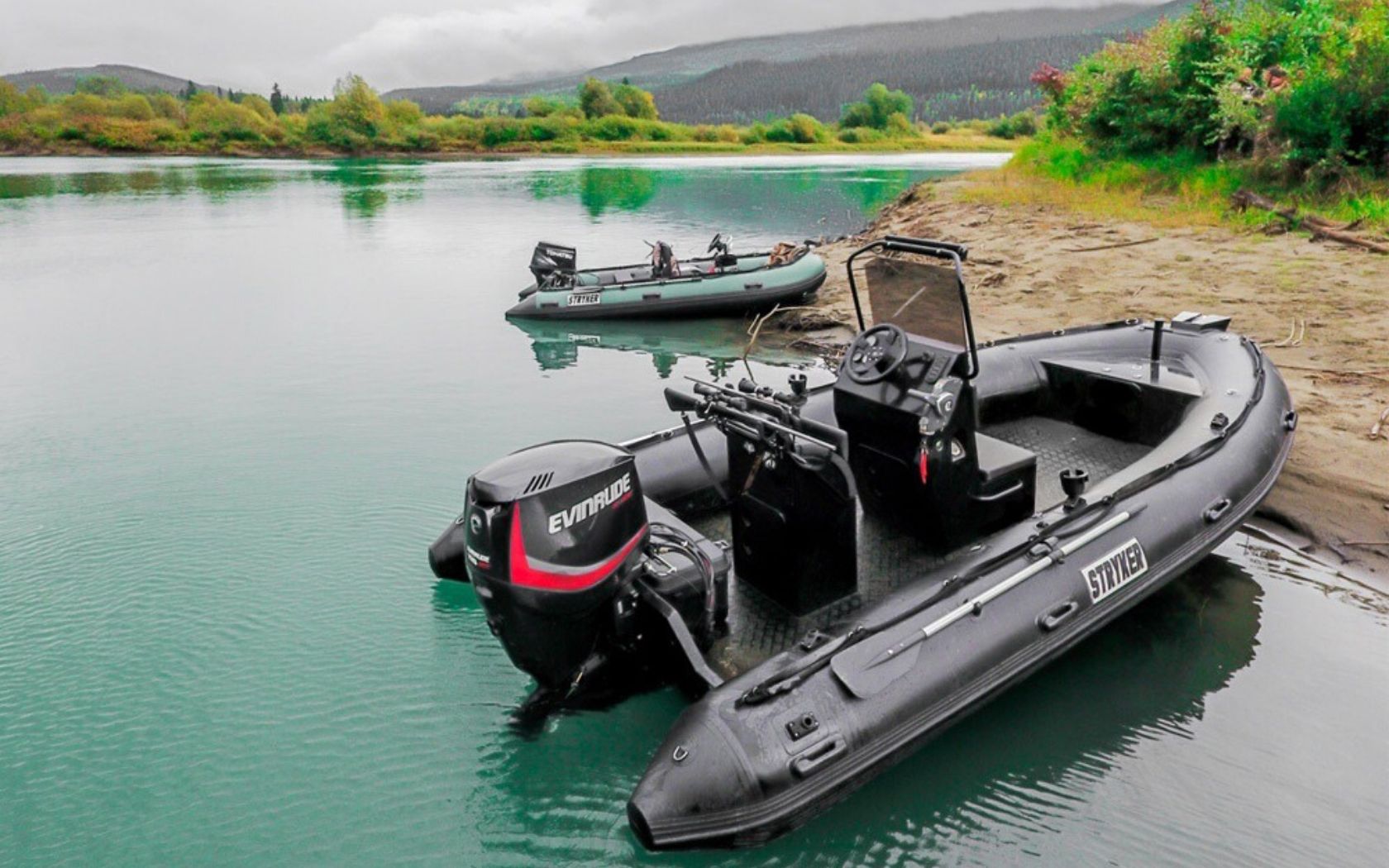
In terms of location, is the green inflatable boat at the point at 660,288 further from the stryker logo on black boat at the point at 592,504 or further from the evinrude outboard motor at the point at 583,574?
the stryker logo on black boat at the point at 592,504

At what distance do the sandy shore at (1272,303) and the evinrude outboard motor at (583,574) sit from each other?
3665 mm

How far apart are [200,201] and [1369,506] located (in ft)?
100

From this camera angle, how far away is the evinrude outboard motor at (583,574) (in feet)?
10.0

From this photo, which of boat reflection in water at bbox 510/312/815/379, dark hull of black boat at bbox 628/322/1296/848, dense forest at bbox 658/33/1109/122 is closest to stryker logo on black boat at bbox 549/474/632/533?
dark hull of black boat at bbox 628/322/1296/848

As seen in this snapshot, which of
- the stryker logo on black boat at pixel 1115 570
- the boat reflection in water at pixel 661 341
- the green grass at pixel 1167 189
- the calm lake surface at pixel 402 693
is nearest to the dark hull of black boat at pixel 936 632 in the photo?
the stryker logo on black boat at pixel 1115 570

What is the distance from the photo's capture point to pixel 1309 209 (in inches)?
431

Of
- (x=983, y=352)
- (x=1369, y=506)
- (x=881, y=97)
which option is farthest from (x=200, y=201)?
(x=881, y=97)

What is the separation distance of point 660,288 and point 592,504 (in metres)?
8.78

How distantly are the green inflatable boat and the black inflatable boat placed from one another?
266 inches

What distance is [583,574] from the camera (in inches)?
123

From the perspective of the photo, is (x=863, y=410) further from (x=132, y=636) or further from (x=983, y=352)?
(x=132, y=636)

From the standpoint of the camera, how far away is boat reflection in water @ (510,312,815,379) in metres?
10.1

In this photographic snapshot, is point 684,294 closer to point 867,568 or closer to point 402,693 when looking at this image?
point 867,568

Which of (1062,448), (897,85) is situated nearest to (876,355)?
(1062,448)
